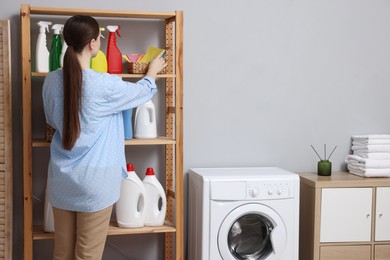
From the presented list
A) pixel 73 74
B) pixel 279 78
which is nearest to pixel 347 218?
pixel 279 78

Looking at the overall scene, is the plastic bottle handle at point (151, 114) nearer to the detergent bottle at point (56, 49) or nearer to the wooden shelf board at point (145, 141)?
the wooden shelf board at point (145, 141)

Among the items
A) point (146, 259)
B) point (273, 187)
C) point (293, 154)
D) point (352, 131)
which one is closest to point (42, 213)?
point (146, 259)

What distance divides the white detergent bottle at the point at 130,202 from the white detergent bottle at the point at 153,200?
6 cm

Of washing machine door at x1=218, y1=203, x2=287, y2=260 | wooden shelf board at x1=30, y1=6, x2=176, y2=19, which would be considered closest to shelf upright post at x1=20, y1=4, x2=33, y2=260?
wooden shelf board at x1=30, y1=6, x2=176, y2=19

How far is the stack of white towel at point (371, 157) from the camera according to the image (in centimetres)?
354

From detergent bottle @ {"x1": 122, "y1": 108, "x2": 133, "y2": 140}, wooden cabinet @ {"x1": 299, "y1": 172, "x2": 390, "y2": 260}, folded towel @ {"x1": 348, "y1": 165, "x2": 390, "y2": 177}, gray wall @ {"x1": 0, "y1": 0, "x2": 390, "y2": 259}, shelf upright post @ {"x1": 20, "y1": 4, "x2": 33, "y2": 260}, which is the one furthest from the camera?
gray wall @ {"x1": 0, "y1": 0, "x2": 390, "y2": 259}

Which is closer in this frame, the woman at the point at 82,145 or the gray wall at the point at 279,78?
the woman at the point at 82,145

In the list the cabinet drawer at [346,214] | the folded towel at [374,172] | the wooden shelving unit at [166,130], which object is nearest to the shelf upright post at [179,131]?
the wooden shelving unit at [166,130]

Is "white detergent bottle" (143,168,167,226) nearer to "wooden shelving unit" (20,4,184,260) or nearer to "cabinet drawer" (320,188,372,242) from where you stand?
"wooden shelving unit" (20,4,184,260)

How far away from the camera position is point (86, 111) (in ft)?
8.61

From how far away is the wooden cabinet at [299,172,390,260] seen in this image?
3416 millimetres

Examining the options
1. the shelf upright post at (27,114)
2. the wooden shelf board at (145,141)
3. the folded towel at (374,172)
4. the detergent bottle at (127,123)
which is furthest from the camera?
the folded towel at (374,172)

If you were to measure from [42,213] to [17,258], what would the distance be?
0.30 m

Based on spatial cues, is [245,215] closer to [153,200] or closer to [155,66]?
[153,200]
